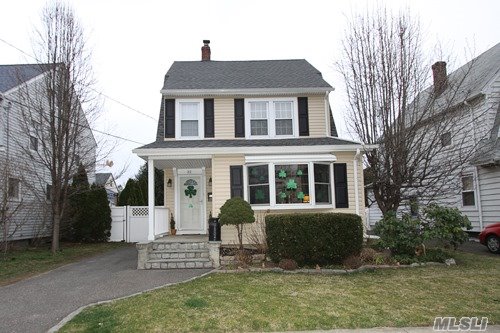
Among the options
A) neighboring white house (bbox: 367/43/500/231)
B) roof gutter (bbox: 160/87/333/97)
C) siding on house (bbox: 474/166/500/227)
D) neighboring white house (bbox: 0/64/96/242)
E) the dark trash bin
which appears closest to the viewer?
the dark trash bin

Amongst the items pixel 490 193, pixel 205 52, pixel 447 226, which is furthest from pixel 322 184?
pixel 205 52

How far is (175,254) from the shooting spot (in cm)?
1062

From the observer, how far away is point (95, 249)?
15156mm

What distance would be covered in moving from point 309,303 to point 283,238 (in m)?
3.28

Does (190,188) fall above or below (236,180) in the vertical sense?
below

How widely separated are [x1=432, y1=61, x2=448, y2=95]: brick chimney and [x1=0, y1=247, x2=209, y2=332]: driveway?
29.2ft

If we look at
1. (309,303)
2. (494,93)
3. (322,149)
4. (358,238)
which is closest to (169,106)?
(322,149)

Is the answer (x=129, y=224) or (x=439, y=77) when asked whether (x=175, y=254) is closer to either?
(x=129, y=224)

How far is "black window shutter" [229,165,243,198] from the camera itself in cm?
1211

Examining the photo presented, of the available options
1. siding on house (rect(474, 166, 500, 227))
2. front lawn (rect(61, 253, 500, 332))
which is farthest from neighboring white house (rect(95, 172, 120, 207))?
siding on house (rect(474, 166, 500, 227))

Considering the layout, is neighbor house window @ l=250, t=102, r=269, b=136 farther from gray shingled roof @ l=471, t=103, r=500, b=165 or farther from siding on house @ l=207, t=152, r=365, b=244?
gray shingled roof @ l=471, t=103, r=500, b=165

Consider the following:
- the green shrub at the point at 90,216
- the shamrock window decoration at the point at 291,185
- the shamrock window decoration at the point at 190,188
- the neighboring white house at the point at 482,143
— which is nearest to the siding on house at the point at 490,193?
the neighboring white house at the point at 482,143

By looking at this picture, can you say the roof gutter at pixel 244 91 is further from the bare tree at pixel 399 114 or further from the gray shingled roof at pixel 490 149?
the gray shingled roof at pixel 490 149

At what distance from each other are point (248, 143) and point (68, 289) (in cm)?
688
